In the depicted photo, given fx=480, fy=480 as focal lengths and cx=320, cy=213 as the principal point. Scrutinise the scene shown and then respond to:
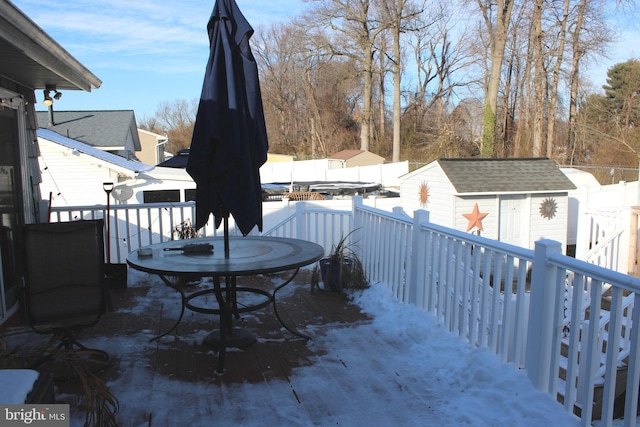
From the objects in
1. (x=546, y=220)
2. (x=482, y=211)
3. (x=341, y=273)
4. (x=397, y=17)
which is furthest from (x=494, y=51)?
(x=341, y=273)

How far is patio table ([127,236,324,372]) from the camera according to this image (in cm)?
295

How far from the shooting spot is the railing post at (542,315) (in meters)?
2.54

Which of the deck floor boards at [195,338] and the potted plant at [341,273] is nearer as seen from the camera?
the deck floor boards at [195,338]

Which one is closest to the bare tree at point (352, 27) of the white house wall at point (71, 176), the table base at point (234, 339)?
the white house wall at point (71, 176)

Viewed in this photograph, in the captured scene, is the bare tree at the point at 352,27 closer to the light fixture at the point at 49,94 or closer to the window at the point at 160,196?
the window at the point at 160,196

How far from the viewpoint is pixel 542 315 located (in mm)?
2568

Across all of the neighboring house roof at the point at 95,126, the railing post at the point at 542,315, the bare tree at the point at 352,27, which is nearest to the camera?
the railing post at the point at 542,315

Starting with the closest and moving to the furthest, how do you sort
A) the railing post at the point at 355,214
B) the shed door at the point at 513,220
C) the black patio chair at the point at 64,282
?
the black patio chair at the point at 64,282 < the railing post at the point at 355,214 < the shed door at the point at 513,220

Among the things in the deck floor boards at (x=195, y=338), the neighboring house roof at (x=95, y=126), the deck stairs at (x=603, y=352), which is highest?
the neighboring house roof at (x=95, y=126)

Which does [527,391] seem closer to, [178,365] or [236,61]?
[178,365]

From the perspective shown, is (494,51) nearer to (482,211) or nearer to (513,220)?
(513,220)

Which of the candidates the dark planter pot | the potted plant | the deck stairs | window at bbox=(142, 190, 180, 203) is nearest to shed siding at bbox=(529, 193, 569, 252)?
the deck stairs

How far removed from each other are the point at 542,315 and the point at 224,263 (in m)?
1.91

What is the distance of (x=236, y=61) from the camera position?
125 inches
